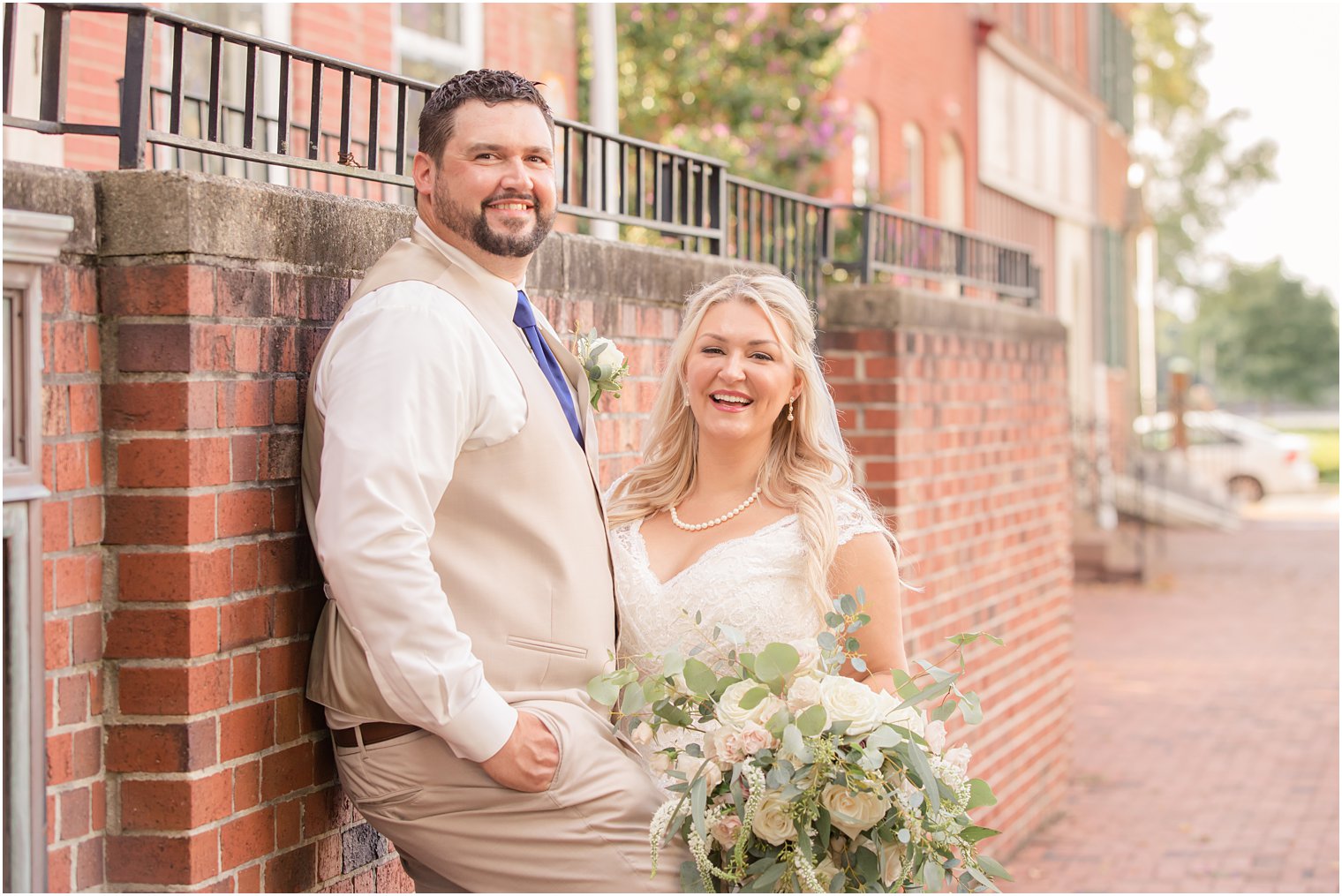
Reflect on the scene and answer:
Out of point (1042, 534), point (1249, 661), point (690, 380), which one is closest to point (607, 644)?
point (690, 380)

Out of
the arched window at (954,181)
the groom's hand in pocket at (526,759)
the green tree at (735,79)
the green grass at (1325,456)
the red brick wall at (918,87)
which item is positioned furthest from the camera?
the green grass at (1325,456)

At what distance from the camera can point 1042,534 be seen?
7.73 meters

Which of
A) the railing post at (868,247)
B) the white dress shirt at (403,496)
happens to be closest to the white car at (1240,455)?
the railing post at (868,247)

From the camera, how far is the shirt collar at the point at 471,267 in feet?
9.55

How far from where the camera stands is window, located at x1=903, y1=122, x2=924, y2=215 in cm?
1661

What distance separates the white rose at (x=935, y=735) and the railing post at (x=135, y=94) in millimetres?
1776

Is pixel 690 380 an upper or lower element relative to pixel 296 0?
lower

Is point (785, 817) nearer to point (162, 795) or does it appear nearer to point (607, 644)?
point (607, 644)

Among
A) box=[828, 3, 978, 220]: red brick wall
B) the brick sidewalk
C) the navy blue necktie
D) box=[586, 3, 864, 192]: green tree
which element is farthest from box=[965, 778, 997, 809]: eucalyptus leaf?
box=[828, 3, 978, 220]: red brick wall

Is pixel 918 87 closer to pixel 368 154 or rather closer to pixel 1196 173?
pixel 368 154

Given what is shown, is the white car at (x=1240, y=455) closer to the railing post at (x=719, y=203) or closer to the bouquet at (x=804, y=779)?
the railing post at (x=719, y=203)

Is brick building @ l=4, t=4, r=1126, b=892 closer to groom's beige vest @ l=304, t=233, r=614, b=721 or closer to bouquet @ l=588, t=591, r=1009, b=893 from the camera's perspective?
groom's beige vest @ l=304, t=233, r=614, b=721

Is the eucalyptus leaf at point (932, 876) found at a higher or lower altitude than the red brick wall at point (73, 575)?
lower

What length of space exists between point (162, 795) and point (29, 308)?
0.88 meters
